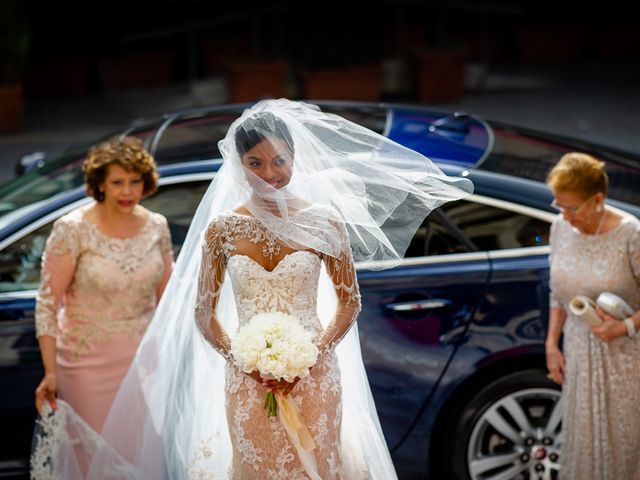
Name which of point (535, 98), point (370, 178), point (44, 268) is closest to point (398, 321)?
point (370, 178)

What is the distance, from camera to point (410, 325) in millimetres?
4816

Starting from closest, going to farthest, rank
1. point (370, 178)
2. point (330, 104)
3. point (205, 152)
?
1. point (370, 178)
2. point (205, 152)
3. point (330, 104)

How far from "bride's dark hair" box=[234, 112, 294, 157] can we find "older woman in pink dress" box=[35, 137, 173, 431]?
2.89 ft

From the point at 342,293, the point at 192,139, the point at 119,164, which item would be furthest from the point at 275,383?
the point at 192,139

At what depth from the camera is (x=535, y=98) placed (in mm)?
13219

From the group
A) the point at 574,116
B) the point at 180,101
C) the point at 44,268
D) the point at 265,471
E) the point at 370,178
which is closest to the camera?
the point at 265,471

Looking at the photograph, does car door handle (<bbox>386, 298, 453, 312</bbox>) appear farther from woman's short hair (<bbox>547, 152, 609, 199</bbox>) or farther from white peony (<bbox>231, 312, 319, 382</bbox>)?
white peony (<bbox>231, 312, 319, 382</bbox>)

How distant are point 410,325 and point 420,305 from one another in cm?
10

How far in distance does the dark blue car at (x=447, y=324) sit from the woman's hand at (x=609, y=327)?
1.38 feet

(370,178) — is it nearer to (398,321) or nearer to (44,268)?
(398,321)

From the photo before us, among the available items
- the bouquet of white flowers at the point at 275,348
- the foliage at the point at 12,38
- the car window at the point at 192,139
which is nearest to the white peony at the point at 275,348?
the bouquet of white flowers at the point at 275,348

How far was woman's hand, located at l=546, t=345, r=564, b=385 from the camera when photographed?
184 inches

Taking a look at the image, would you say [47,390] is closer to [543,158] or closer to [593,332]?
[593,332]

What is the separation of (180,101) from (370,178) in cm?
923
